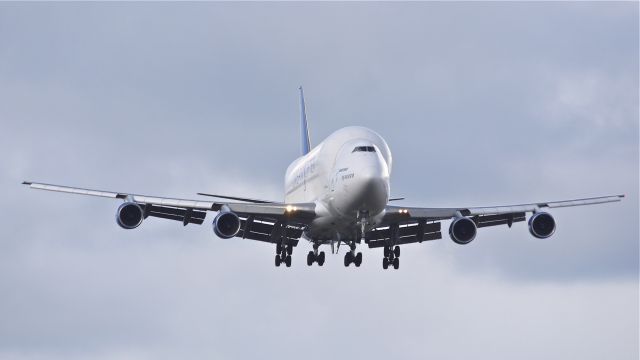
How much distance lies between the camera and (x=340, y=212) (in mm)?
60719

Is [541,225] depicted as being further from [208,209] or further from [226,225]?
[208,209]

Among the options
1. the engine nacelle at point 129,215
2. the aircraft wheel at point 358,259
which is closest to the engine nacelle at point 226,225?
the engine nacelle at point 129,215

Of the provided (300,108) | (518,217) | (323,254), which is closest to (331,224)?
(323,254)

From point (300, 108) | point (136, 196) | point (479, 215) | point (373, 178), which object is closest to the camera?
point (373, 178)

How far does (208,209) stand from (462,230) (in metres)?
14.5

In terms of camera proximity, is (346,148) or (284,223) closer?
(346,148)

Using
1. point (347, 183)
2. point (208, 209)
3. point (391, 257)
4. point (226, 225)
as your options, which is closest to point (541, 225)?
point (391, 257)

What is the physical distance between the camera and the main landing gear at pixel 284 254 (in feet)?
230

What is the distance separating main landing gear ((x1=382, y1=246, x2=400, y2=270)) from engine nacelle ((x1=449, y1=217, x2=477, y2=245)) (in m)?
5.54

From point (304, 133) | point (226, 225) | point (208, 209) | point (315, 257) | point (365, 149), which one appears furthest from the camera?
point (304, 133)

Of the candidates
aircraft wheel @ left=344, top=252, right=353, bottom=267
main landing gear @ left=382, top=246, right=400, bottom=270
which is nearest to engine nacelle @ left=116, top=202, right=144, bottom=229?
aircraft wheel @ left=344, top=252, right=353, bottom=267

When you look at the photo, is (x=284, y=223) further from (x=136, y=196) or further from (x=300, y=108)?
(x=300, y=108)

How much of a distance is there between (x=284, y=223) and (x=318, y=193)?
347 centimetres

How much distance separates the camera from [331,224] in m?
62.8
